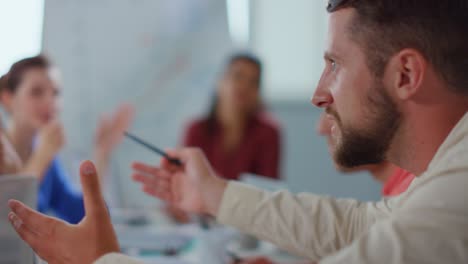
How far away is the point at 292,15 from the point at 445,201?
2.75 metres

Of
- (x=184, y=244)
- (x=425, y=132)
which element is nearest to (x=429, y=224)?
(x=425, y=132)

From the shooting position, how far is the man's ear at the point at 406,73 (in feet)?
2.36

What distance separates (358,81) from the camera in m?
0.77

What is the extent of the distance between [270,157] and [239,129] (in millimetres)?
192

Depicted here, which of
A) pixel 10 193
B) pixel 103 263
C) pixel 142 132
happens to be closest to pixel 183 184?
pixel 10 193

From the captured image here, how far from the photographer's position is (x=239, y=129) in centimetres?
251

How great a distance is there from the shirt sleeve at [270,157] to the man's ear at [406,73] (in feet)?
5.77

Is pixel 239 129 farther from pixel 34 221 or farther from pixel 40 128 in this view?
pixel 34 221

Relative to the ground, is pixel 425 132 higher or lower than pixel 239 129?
higher

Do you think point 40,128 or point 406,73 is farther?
point 40,128

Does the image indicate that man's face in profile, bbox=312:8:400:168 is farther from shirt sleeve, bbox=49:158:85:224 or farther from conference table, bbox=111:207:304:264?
shirt sleeve, bbox=49:158:85:224

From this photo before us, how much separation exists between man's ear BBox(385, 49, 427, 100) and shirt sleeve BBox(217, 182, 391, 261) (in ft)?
1.03

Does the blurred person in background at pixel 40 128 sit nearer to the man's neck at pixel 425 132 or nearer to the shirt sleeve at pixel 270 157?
the man's neck at pixel 425 132

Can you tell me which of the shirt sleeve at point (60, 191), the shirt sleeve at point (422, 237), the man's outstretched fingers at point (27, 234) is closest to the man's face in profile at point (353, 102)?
the shirt sleeve at point (422, 237)
